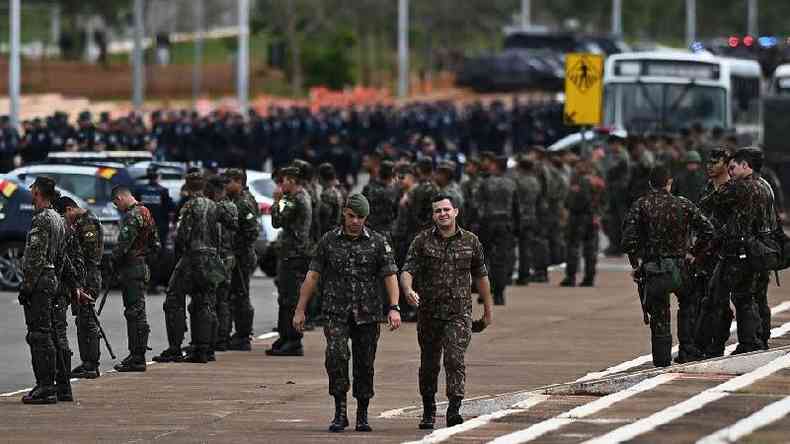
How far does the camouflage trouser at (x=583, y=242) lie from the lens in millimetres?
28156

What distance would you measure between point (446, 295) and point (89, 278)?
4.77 meters

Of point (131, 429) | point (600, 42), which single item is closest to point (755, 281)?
point (131, 429)

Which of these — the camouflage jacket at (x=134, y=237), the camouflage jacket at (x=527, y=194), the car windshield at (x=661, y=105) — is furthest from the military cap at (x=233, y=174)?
the car windshield at (x=661, y=105)

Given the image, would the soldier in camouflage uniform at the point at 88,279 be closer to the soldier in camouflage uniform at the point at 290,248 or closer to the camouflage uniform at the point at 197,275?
the camouflage uniform at the point at 197,275

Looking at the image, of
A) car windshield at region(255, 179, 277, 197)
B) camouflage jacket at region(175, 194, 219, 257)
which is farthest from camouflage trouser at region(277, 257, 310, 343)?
car windshield at region(255, 179, 277, 197)

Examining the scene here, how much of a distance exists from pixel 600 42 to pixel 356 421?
64.9 meters

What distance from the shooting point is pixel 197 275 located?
784 inches

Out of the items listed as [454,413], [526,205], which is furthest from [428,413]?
[526,205]

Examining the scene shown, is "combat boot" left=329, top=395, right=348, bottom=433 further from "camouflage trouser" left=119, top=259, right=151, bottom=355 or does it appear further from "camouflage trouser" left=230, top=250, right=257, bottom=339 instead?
"camouflage trouser" left=230, top=250, right=257, bottom=339

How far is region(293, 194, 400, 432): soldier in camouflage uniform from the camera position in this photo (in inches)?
590

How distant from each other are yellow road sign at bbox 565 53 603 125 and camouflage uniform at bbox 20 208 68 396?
45.9 ft

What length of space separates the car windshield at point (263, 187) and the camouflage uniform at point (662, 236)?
12486 millimetres

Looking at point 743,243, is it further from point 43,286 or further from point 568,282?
point 568,282

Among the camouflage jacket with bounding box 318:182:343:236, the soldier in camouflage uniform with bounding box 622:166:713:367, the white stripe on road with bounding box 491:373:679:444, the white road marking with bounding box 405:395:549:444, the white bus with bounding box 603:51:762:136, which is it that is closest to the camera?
the white stripe on road with bounding box 491:373:679:444
